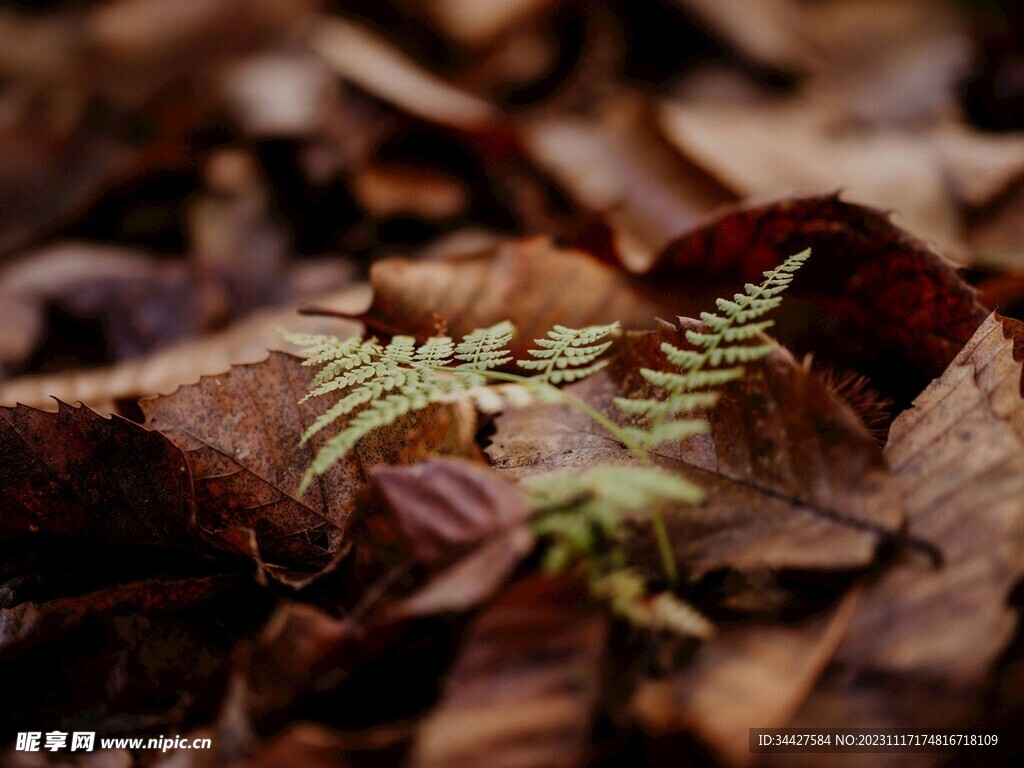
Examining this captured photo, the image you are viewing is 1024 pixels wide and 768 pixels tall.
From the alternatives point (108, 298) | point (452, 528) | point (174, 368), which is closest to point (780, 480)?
point (452, 528)

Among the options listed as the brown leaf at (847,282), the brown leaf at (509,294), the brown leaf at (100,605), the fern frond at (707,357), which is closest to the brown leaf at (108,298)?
the brown leaf at (509,294)

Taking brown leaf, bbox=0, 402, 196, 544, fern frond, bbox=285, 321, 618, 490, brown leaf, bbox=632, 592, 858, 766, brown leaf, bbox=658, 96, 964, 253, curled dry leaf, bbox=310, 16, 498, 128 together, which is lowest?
brown leaf, bbox=632, 592, 858, 766

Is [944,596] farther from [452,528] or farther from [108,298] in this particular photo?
[108,298]

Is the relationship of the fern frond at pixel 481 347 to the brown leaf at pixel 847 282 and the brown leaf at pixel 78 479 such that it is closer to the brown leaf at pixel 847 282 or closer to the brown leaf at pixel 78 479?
the brown leaf at pixel 78 479

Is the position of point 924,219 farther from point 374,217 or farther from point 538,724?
point 538,724

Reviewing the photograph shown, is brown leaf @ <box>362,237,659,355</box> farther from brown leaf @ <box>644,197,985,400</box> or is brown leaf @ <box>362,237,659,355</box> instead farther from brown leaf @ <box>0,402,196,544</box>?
brown leaf @ <box>0,402,196,544</box>

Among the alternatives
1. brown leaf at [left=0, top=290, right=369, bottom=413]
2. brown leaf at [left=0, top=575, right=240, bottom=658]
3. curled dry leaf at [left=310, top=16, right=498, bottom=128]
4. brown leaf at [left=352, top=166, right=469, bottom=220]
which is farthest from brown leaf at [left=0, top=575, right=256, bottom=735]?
curled dry leaf at [left=310, top=16, right=498, bottom=128]
